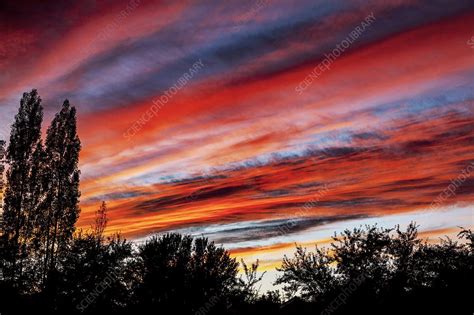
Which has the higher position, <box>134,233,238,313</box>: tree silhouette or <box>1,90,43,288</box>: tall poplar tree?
<box>1,90,43,288</box>: tall poplar tree

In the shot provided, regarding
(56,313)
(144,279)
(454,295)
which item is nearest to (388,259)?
(454,295)

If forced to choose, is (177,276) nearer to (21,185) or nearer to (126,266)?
(126,266)

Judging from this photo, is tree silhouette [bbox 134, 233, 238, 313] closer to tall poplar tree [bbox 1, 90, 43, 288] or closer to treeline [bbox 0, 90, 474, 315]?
treeline [bbox 0, 90, 474, 315]

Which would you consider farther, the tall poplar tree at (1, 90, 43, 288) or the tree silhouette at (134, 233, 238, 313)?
the tall poplar tree at (1, 90, 43, 288)

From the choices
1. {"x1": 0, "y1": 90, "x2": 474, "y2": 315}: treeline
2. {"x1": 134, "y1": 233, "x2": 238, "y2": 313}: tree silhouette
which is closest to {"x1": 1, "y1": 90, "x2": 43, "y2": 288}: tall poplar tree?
{"x1": 0, "y1": 90, "x2": 474, "y2": 315}: treeline

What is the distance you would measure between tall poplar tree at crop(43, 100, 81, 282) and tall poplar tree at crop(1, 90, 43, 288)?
1.46 meters

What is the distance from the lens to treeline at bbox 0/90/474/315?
32.3 m

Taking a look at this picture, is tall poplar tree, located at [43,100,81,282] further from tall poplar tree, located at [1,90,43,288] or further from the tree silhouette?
the tree silhouette

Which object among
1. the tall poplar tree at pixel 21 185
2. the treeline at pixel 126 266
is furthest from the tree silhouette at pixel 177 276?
the tall poplar tree at pixel 21 185

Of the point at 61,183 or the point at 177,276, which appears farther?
the point at 61,183

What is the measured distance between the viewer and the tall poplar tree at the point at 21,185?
1478 inches

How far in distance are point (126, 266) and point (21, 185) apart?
11.9 metres

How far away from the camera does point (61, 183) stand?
4006cm

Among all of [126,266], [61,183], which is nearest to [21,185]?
[61,183]
